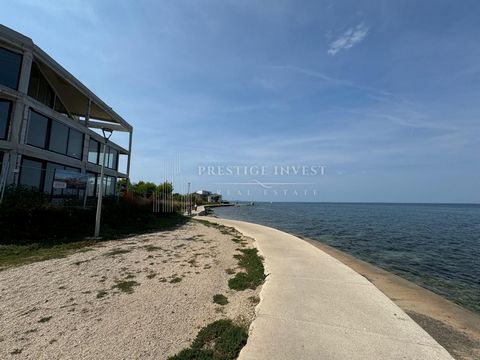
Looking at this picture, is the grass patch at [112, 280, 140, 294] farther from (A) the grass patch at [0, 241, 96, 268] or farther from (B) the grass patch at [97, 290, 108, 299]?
(A) the grass patch at [0, 241, 96, 268]

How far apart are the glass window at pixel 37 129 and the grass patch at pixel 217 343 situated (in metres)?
15.1

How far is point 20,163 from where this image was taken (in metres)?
13.0

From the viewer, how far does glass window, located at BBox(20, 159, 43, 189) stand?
13212 millimetres

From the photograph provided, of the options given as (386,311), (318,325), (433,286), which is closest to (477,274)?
(433,286)

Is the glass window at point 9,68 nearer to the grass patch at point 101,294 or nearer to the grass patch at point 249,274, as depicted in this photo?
the grass patch at point 101,294

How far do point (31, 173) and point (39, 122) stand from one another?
Answer: 3.02 meters

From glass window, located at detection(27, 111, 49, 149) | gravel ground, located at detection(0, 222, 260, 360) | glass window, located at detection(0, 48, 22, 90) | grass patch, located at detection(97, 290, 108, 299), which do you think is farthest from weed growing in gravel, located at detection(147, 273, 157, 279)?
glass window, located at detection(0, 48, 22, 90)

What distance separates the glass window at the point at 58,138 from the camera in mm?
15461

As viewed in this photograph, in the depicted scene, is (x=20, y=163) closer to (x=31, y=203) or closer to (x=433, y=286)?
(x=31, y=203)

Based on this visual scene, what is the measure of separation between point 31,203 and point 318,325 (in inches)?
524

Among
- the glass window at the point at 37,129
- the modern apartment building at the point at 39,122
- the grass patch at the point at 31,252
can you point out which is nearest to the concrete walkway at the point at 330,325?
the grass patch at the point at 31,252

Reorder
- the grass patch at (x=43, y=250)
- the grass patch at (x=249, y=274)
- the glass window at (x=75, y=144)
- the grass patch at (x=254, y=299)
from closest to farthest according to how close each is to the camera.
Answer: the grass patch at (x=254, y=299) → the grass patch at (x=249, y=274) → the grass patch at (x=43, y=250) → the glass window at (x=75, y=144)

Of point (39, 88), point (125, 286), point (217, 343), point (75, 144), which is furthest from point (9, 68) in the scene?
point (217, 343)

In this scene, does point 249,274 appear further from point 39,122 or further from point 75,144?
point 75,144
